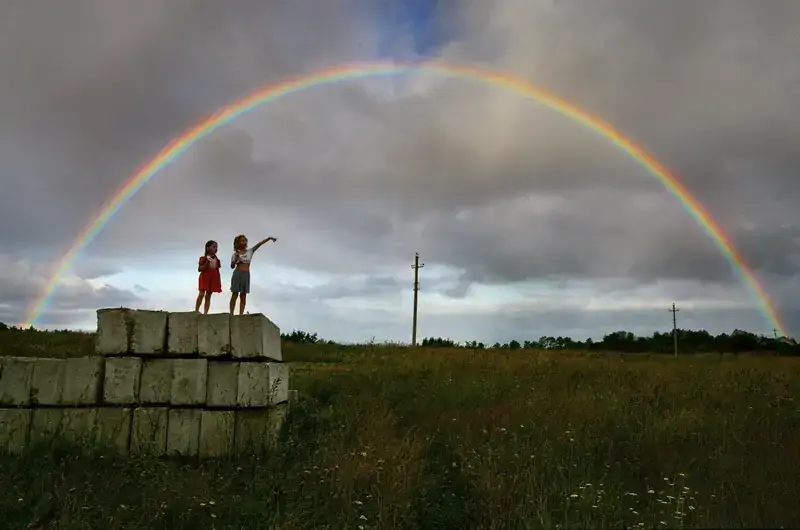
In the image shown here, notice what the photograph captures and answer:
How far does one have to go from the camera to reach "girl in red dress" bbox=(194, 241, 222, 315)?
9867 millimetres

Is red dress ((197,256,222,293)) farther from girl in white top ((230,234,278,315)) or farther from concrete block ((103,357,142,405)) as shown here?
concrete block ((103,357,142,405))

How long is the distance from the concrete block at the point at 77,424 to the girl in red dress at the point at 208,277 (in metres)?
2.55

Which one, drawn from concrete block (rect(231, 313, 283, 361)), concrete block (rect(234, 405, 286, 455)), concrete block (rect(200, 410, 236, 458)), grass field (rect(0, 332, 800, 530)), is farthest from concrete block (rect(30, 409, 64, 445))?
concrete block (rect(231, 313, 283, 361))

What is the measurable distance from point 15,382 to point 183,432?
212 centimetres

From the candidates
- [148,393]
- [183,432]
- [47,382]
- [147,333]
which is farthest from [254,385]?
[47,382]

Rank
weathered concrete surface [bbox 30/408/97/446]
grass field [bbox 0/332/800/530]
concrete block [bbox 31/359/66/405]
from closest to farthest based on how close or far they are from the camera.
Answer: grass field [bbox 0/332/800/530] < weathered concrete surface [bbox 30/408/97/446] < concrete block [bbox 31/359/66/405]

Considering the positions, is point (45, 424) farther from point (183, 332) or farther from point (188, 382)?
point (183, 332)

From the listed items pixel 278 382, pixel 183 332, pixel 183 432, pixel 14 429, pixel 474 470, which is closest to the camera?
pixel 474 470

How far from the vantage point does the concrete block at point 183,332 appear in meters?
7.82

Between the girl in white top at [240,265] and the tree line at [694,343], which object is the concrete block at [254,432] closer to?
the girl in white top at [240,265]

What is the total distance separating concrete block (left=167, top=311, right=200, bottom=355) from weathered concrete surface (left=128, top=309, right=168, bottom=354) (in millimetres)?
88

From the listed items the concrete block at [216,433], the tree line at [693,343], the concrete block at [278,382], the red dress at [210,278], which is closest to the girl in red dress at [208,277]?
the red dress at [210,278]

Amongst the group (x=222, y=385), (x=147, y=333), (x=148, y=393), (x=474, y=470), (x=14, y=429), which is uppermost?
(x=147, y=333)

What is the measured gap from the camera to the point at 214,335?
790cm
